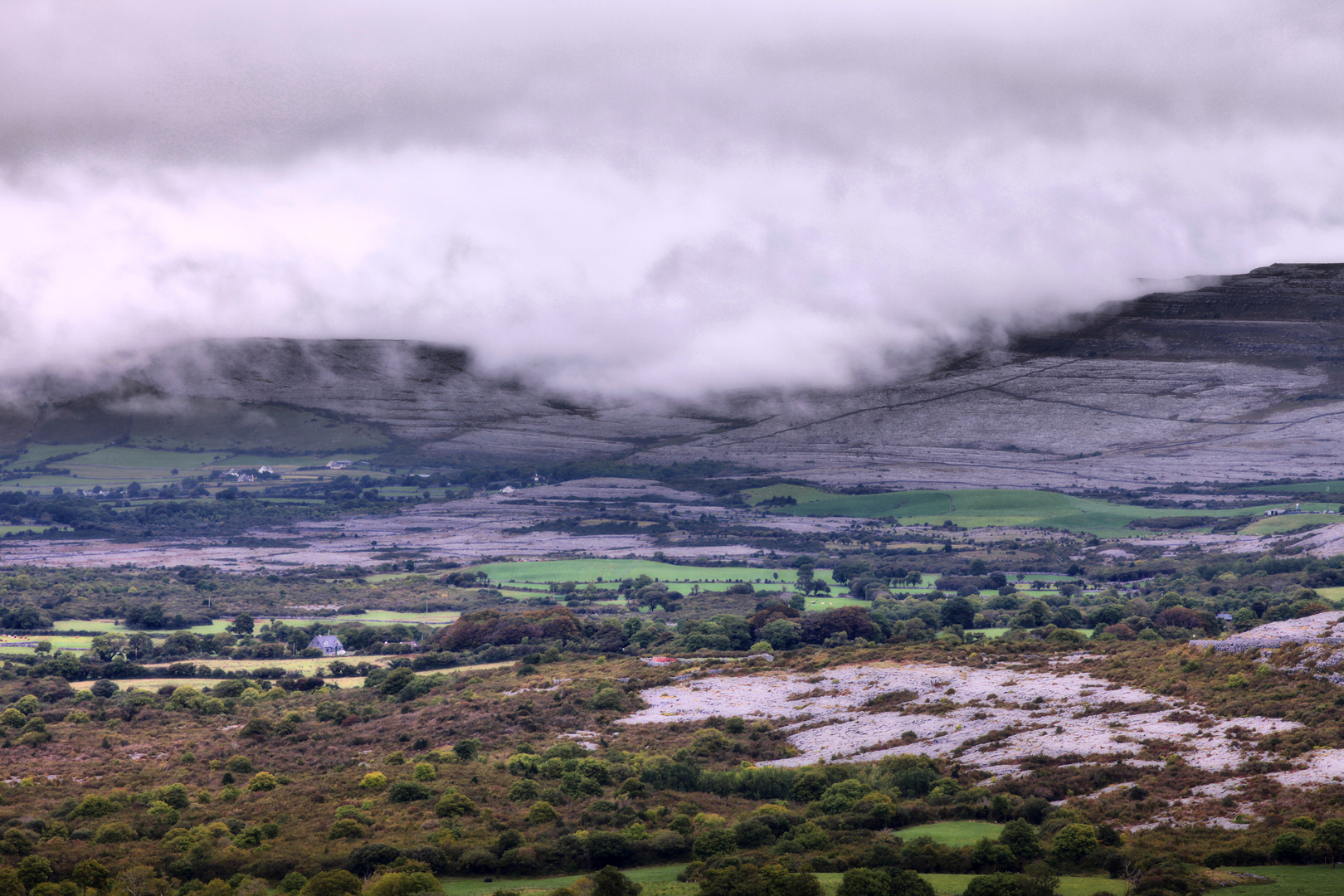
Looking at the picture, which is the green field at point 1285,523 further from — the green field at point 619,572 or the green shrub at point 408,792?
the green shrub at point 408,792

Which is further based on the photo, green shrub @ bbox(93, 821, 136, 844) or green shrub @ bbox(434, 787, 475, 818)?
green shrub @ bbox(434, 787, 475, 818)

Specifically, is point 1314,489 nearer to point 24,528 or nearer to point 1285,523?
point 1285,523

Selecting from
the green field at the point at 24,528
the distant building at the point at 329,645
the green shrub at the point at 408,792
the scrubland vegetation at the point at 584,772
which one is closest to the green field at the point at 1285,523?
the scrubland vegetation at the point at 584,772

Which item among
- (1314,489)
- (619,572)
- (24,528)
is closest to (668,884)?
(619,572)

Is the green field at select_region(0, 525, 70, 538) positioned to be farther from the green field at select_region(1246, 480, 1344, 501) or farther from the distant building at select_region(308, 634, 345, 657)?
the green field at select_region(1246, 480, 1344, 501)

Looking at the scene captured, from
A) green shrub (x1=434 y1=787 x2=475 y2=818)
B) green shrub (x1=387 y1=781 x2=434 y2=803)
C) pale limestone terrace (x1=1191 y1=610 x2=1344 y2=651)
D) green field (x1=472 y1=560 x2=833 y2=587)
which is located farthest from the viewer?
green field (x1=472 y1=560 x2=833 y2=587)

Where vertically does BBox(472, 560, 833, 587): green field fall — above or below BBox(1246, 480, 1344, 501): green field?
below

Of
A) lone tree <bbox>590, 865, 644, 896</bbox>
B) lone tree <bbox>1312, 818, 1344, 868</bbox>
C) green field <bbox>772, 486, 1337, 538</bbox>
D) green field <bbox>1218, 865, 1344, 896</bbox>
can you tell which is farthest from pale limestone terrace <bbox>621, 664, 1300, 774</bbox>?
green field <bbox>772, 486, 1337, 538</bbox>
